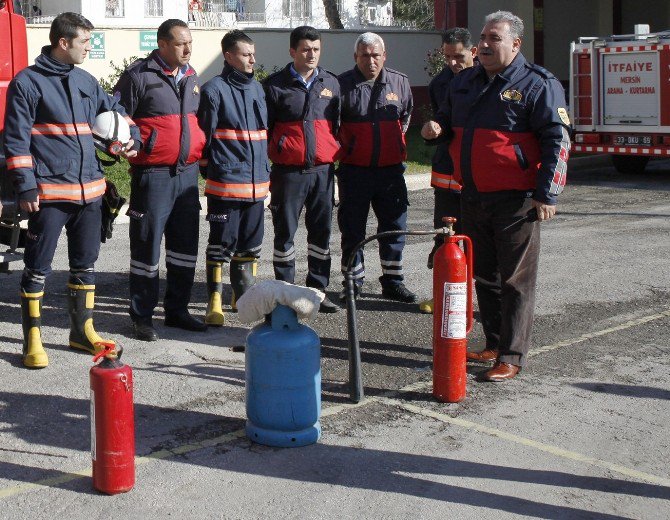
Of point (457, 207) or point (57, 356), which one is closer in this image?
point (57, 356)

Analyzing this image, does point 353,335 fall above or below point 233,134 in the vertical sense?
below

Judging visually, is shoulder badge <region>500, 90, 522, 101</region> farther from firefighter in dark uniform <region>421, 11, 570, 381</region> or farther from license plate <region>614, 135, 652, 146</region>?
license plate <region>614, 135, 652, 146</region>

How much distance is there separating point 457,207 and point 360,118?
987 mm

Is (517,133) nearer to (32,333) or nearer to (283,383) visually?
(283,383)

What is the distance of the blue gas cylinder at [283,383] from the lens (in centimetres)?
527

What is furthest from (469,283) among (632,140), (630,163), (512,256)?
(630,163)

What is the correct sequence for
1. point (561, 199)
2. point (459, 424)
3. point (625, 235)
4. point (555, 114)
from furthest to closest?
point (561, 199)
point (625, 235)
point (555, 114)
point (459, 424)

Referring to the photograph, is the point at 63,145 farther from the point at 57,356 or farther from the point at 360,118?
the point at 360,118

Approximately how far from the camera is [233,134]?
757 cm

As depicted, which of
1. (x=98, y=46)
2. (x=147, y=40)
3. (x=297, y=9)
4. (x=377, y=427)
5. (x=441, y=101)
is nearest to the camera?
(x=377, y=427)

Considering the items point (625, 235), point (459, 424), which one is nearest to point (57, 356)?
point (459, 424)

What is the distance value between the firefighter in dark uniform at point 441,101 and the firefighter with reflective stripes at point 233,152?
1.31 m

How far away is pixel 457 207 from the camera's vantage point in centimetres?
820

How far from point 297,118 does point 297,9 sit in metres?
31.7
